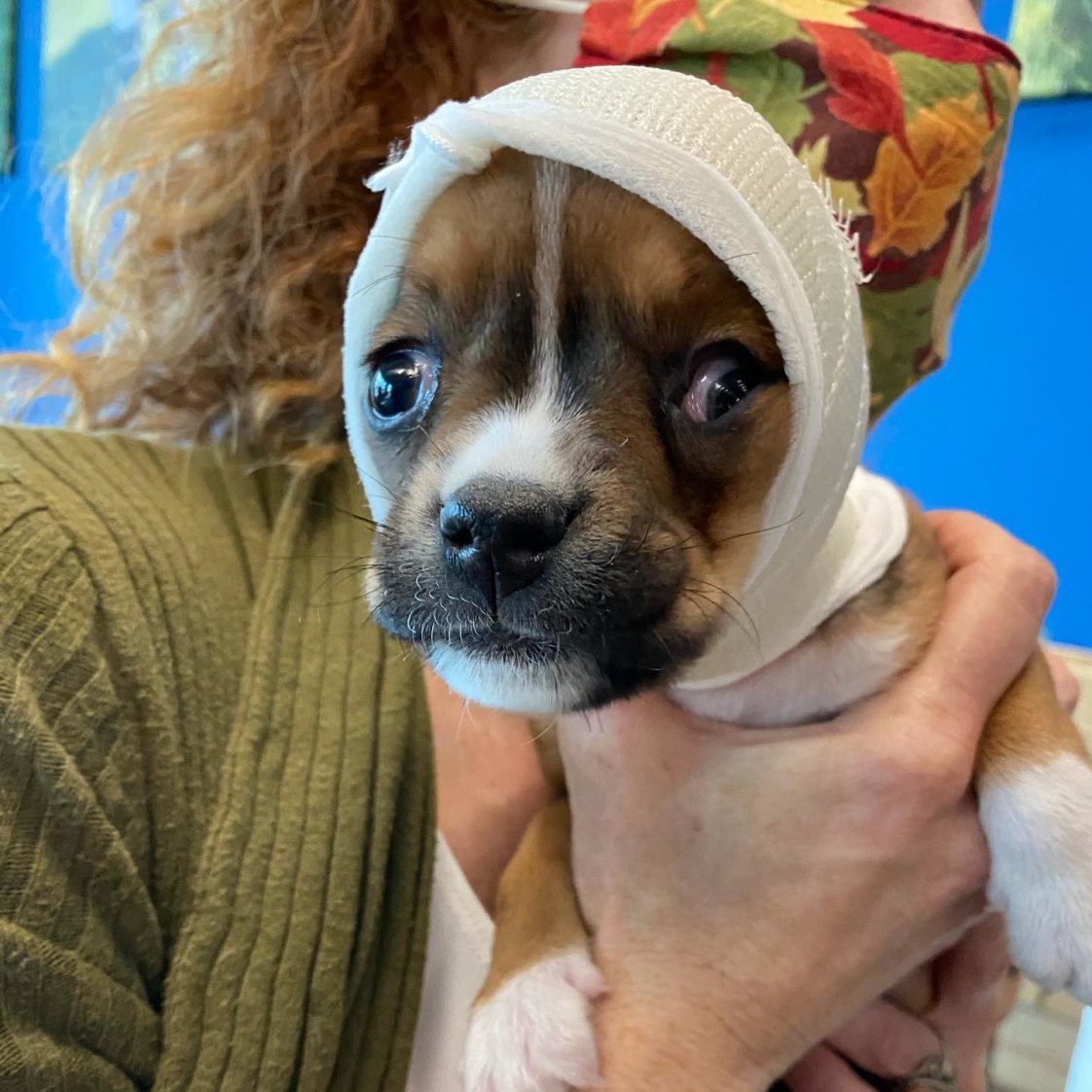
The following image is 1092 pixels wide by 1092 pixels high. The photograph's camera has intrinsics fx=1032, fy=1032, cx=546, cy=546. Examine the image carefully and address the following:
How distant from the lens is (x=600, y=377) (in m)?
1.30

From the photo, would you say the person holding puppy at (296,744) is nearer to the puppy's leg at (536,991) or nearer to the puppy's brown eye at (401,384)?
the puppy's leg at (536,991)

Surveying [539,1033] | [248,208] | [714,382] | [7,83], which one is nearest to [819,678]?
[714,382]

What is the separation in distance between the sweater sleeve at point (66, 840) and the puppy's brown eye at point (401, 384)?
0.45m

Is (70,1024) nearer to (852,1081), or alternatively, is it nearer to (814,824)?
(814,824)

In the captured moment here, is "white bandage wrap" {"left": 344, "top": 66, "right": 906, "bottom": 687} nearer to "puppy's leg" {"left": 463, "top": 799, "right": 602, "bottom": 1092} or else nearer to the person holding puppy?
the person holding puppy

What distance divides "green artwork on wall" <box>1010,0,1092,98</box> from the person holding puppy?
1.90 metres

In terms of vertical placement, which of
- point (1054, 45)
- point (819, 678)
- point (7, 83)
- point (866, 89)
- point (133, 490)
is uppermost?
point (866, 89)

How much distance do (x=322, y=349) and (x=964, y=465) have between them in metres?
2.68

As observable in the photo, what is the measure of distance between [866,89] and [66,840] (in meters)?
1.70

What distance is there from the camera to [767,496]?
1.38 m

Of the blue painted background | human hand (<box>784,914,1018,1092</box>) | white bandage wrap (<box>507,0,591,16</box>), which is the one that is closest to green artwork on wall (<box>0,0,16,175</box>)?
the blue painted background

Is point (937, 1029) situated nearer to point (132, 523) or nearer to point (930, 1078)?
point (930, 1078)

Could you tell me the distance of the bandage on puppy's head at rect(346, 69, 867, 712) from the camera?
1.20 m

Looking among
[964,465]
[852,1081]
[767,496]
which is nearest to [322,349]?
[767,496]
